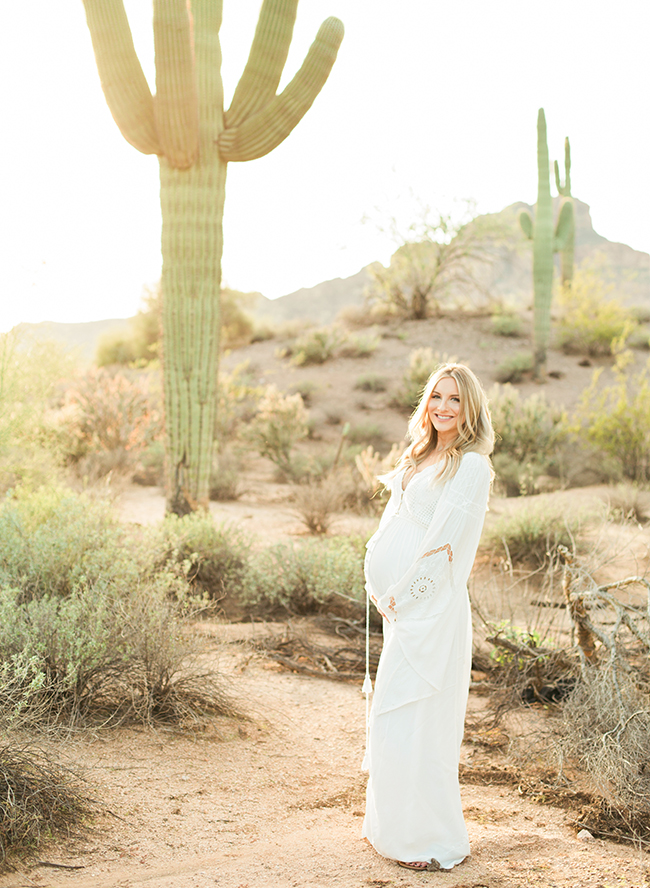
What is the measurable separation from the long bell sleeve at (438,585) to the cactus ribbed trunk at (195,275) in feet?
16.0

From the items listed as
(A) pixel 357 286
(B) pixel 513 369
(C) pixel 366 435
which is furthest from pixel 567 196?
(A) pixel 357 286

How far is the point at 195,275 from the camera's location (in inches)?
284

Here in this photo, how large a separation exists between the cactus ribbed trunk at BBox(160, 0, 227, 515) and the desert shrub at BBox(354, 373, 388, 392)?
13.1 meters

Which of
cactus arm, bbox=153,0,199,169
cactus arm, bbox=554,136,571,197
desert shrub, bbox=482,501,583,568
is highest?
cactus arm, bbox=554,136,571,197

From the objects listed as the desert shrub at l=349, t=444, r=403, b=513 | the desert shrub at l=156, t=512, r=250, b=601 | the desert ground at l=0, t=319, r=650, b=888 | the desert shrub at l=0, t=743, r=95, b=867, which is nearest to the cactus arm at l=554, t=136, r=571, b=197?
the desert shrub at l=349, t=444, r=403, b=513

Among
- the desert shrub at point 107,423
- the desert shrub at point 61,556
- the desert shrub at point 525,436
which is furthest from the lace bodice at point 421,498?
the desert shrub at point 107,423

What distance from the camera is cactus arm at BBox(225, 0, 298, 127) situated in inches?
276

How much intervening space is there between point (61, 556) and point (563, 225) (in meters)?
18.3

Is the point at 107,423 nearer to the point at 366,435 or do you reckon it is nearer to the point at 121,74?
the point at 366,435

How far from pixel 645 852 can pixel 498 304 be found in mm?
23714

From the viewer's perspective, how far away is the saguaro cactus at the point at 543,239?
1745 cm

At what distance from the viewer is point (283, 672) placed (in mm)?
4992

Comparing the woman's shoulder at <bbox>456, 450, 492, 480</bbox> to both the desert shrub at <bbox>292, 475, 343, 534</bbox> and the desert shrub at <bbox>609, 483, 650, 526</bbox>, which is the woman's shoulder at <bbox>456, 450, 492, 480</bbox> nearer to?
the desert shrub at <bbox>292, 475, 343, 534</bbox>

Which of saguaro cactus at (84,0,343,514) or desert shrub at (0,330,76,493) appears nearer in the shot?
desert shrub at (0,330,76,493)
